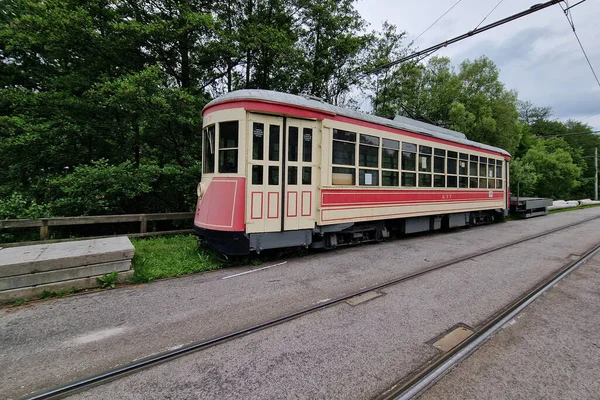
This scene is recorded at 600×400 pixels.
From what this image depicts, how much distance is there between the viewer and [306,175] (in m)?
5.83

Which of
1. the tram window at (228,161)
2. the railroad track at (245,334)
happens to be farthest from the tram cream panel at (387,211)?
the railroad track at (245,334)

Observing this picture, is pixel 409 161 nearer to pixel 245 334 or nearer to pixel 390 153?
pixel 390 153

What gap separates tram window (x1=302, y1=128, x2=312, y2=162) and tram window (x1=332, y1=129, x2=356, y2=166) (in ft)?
2.17

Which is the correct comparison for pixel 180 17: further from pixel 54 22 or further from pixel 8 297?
pixel 8 297

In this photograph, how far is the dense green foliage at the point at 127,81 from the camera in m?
7.41

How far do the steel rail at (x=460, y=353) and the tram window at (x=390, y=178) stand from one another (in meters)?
3.82

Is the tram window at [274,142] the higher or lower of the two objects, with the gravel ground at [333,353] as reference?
higher

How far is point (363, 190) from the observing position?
22.3 ft

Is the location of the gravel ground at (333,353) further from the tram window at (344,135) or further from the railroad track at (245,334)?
the tram window at (344,135)

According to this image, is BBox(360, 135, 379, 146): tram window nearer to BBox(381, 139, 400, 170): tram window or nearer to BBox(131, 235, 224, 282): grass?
BBox(381, 139, 400, 170): tram window

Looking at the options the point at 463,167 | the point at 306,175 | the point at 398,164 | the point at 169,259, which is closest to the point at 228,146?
the point at 306,175

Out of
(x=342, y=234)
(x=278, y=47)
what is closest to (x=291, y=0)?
(x=278, y=47)

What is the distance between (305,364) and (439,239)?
7290 millimetres

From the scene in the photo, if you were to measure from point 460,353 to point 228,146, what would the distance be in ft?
15.7
